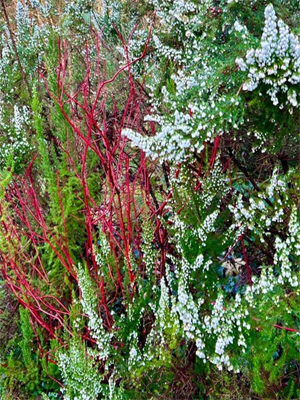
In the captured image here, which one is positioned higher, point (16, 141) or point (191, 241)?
point (16, 141)

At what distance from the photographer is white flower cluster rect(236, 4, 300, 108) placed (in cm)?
150

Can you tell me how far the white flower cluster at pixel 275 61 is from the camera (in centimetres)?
150

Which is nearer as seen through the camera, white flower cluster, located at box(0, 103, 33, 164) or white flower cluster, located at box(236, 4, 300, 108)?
white flower cluster, located at box(236, 4, 300, 108)

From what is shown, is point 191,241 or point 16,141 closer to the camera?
point 191,241

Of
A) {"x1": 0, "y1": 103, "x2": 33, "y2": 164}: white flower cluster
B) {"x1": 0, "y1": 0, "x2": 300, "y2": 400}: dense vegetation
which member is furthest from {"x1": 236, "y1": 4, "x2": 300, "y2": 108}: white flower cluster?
{"x1": 0, "y1": 103, "x2": 33, "y2": 164}: white flower cluster

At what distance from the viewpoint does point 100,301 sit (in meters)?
2.32

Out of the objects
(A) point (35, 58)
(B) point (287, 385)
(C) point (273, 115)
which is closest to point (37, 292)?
(B) point (287, 385)

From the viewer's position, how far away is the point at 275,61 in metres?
1.55

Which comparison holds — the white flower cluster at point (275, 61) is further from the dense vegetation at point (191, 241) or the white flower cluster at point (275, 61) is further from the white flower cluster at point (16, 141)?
the white flower cluster at point (16, 141)

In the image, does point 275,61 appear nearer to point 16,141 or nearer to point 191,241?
point 191,241

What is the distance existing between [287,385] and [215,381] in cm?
32

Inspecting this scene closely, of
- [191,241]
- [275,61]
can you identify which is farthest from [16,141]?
[275,61]

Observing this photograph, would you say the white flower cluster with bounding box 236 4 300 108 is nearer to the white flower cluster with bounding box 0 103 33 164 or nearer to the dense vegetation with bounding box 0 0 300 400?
the dense vegetation with bounding box 0 0 300 400

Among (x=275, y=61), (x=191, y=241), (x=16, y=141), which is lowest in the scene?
(x=191, y=241)
